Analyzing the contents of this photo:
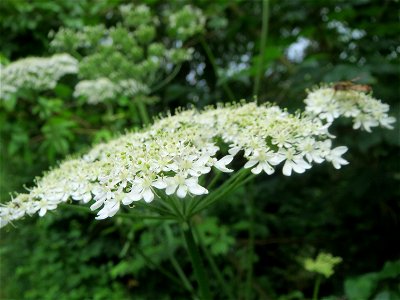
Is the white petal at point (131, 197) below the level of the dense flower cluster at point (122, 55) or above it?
below

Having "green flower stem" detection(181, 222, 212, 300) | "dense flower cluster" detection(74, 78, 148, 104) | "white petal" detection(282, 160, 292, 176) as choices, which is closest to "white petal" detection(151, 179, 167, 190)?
"green flower stem" detection(181, 222, 212, 300)

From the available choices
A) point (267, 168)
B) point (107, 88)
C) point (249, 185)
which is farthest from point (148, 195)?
point (107, 88)

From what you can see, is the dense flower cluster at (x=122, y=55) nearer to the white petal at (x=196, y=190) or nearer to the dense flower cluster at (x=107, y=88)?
the dense flower cluster at (x=107, y=88)

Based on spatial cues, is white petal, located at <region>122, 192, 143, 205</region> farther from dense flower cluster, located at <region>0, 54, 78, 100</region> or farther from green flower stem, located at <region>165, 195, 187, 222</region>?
dense flower cluster, located at <region>0, 54, 78, 100</region>

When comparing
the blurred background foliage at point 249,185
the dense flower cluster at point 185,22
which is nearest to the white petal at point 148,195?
the blurred background foliage at point 249,185

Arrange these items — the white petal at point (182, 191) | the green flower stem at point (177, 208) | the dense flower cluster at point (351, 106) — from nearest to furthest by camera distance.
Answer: the white petal at point (182, 191)
the green flower stem at point (177, 208)
the dense flower cluster at point (351, 106)

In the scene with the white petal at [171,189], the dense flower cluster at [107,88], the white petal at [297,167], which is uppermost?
the dense flower cluster at [107,88]

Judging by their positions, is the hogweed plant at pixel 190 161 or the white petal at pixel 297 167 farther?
the white petal at pixel 297 167

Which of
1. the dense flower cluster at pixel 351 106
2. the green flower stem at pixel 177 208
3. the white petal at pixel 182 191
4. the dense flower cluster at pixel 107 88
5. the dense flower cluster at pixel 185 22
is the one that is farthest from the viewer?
the dense flower cluster at pixel 185 22
